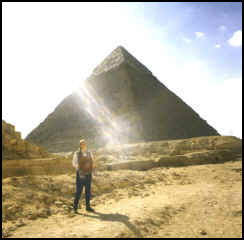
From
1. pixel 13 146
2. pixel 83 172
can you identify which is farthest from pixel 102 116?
pixel 83 172

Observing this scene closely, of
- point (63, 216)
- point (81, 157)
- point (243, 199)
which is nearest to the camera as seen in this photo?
point (63, 216)

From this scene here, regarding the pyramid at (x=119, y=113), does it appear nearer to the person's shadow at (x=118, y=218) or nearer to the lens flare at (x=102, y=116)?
the lens flare at (x=102, y=116)

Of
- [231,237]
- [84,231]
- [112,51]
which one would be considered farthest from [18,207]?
[112,51]

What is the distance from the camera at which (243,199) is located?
4.75 m

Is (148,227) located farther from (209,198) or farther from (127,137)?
(127,137)

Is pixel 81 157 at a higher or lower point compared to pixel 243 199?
higher

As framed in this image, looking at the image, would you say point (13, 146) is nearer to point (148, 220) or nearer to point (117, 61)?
point (148, 220)

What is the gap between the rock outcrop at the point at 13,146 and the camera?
6555mm

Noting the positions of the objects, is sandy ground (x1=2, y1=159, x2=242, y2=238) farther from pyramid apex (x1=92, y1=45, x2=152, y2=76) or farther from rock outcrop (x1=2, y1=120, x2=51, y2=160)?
pyramid apex (x1=92, y1=45, x2=152, y2=76)

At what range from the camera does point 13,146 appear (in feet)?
22.2

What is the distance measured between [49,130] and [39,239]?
1156 inches

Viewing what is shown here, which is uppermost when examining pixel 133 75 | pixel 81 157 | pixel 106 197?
pixel 133 75

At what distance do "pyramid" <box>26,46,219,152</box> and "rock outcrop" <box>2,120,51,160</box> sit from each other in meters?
16.8

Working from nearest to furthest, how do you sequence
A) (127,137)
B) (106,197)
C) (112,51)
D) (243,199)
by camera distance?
(243,199), (106,197), (127,137), (112,51)
